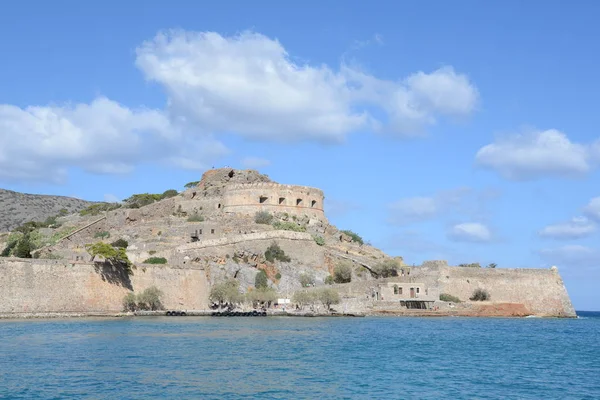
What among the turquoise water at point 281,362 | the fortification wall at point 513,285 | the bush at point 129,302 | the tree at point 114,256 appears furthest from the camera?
the fortification wall at point 513,285

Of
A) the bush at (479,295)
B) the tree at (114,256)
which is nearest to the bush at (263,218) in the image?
the tree at (114,256)

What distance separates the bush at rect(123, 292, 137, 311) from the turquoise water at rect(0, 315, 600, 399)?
162 inches

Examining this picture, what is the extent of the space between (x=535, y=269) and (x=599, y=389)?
31598 mm

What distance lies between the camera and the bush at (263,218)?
179ft

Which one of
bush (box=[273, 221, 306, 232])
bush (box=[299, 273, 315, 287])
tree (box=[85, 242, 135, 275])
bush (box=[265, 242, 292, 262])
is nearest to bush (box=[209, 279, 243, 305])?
bush (box=[265, 242, 292, 262])

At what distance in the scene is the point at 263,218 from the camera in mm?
54844

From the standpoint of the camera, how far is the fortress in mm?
38906

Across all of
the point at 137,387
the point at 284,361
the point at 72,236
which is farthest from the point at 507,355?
the point at 72,236

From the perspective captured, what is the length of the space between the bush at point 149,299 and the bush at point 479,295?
20.3m

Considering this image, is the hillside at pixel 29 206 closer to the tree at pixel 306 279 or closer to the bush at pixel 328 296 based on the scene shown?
the tree at pixel 306 279

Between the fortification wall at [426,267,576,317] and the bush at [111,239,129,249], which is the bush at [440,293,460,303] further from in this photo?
the bush at [111,239,129,249]

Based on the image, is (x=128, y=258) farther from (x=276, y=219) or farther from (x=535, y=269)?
(x=535, y=269)

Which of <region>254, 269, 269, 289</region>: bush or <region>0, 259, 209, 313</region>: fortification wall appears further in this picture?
<region>254, 269, 269, 289</region>: bush

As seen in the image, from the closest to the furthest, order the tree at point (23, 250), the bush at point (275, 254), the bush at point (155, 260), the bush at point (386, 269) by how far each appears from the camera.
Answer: the tree at point (23, 250) < the bush at point (155, 260) < the bush at point (275, 254) < the bush at point (386, 269)
